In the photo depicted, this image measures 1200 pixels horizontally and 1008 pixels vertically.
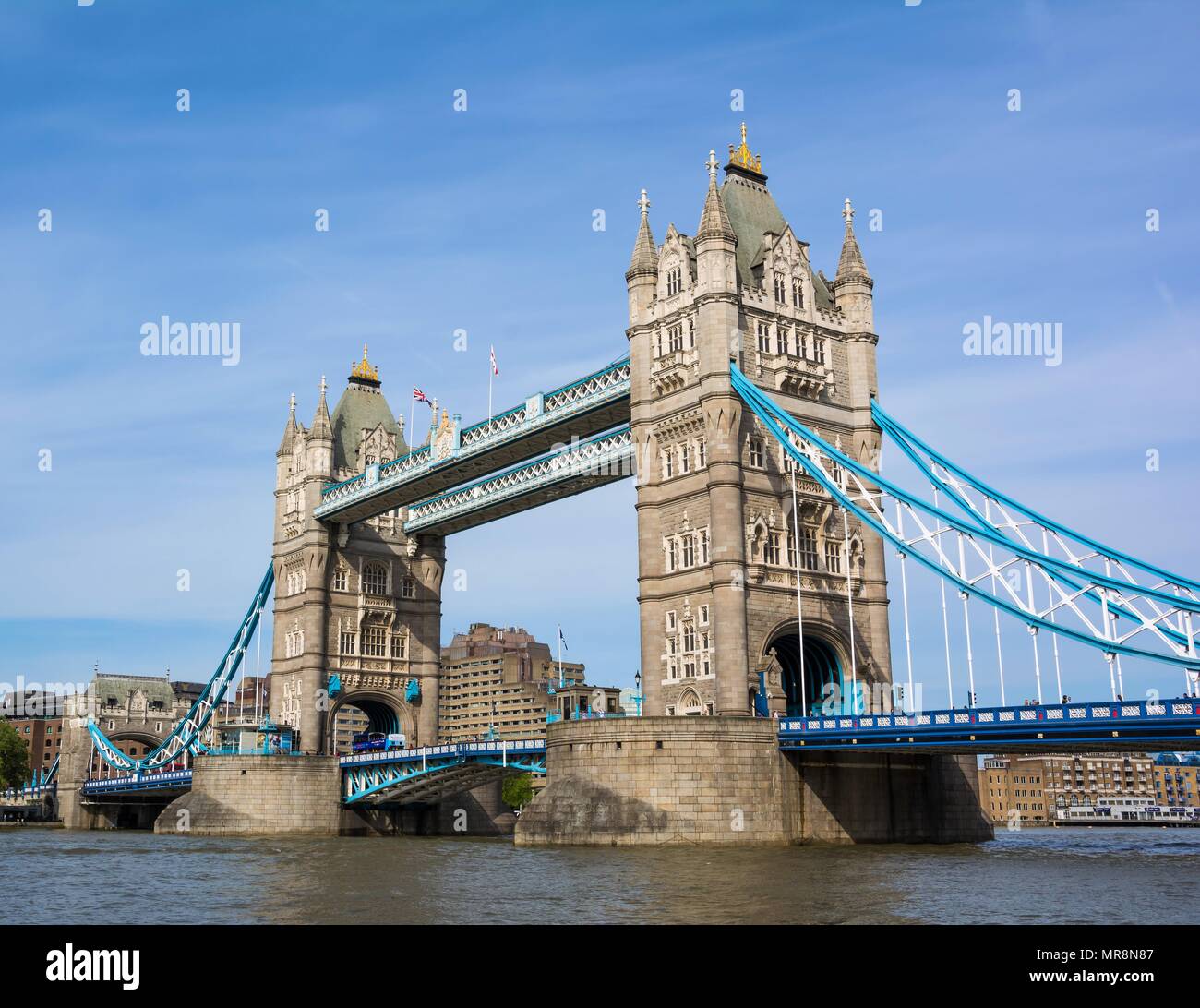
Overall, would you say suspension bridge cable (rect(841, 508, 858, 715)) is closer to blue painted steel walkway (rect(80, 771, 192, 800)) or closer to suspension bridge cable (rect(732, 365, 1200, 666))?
suspension bridge cable (rect(732, 365, 1200, 666))

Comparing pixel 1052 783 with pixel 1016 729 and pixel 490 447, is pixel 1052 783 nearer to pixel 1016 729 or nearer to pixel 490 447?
pixel 490 447

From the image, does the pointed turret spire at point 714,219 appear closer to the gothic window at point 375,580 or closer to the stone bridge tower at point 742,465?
the stone bridge tower at point 742,465

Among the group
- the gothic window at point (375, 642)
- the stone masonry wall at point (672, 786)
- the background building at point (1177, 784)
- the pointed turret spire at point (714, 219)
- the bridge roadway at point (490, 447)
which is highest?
the pointed turret spire at point (714, 219)

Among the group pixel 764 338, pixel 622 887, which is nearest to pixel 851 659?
pixel 764 338

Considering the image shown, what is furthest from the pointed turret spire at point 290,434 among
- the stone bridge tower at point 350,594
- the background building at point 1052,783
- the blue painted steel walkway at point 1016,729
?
the background building at point 1052,783
